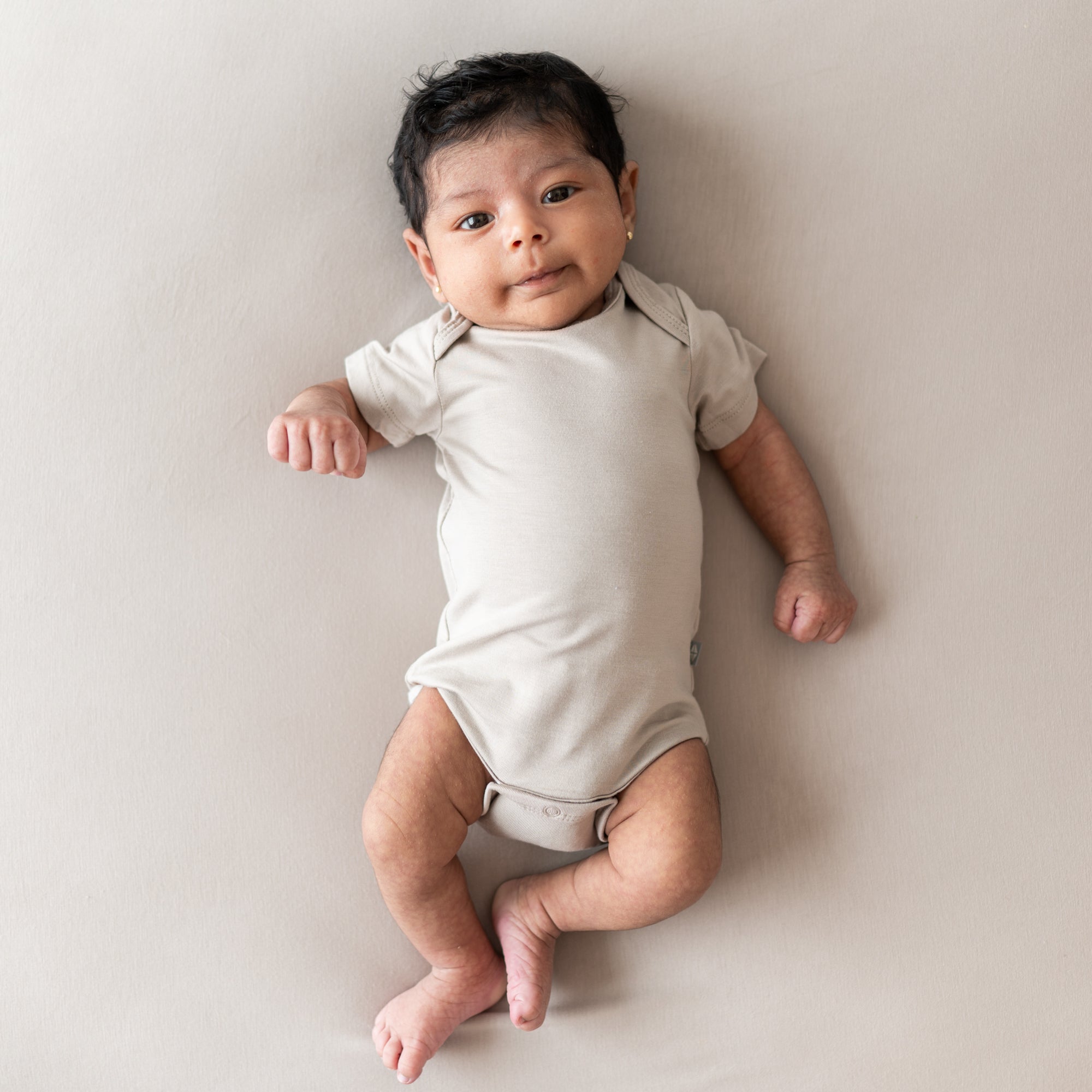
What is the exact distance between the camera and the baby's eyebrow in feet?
3.31

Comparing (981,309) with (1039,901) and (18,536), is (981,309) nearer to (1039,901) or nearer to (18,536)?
(1039,901)

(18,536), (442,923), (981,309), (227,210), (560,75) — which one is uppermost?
(560,75)

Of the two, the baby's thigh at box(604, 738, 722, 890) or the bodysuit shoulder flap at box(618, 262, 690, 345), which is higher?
the bodysuit shoulder flap at box(618, 262, 690, 345)

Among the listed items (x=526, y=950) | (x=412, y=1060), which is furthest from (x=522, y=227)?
(x=412, y=1060)

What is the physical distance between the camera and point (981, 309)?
1.19 meters

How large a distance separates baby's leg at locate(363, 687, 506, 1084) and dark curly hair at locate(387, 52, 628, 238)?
1.91 ft

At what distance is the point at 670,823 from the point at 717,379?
510 mm

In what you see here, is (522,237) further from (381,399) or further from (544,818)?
(544,818)

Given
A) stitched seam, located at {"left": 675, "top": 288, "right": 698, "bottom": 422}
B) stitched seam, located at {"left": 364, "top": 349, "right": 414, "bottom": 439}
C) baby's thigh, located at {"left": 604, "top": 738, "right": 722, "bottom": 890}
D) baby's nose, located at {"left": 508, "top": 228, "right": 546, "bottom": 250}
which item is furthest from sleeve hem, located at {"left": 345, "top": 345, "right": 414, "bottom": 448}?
baby's thigh, located at {"left": 604, "top": 738, "right": 722, "bottom": 890}

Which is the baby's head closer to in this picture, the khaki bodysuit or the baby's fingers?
the khaki bodysuit

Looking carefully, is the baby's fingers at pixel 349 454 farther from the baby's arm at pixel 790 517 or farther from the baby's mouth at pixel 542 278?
the baby's arm at pixel 790 517

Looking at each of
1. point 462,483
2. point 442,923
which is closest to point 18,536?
point 462,483

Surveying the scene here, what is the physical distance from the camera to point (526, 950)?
110 cm

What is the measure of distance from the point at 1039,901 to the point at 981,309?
2.42 ft
